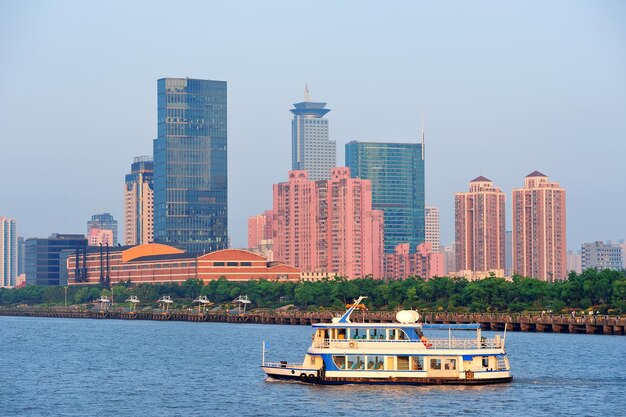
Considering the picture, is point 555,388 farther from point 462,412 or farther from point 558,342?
point 558,342

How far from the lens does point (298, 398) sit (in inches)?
3691

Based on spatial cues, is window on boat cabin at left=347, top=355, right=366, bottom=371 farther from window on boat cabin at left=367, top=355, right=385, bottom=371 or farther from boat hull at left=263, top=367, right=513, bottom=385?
boat hull at left=263, top=367, right=513, bottom=385

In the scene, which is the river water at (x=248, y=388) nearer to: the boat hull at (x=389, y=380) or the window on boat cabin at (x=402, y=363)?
the boat hull at (x=389, y=380)

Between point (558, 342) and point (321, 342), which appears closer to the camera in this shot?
point (321, 342)

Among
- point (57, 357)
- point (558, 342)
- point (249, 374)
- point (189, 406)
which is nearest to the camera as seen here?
point (189, 406)

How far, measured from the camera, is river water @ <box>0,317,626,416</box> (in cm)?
9050

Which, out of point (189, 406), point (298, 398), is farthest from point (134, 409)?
point (298, 398)

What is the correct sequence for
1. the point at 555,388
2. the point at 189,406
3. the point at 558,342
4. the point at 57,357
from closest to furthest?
the point at 189,406, the point at 555,388, the point at 57,357, the point at 558,342

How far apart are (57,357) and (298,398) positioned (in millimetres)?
55667

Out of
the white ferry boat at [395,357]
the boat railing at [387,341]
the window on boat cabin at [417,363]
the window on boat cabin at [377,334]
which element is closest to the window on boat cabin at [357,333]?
the white ferry boat at [395,357]

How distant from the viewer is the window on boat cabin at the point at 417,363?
9800 centimetres

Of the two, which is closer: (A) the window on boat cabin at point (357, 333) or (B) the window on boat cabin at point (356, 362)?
(B) the window on boat cabin at point (356, 362)

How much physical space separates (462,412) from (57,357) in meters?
66.6

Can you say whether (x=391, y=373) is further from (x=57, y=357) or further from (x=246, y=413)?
(x=57, y=357)
